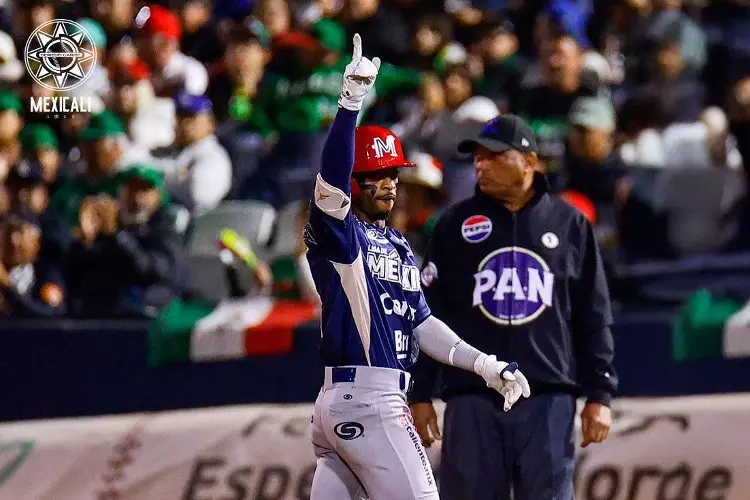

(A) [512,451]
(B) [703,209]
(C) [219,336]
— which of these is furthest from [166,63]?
(A) [512,451]

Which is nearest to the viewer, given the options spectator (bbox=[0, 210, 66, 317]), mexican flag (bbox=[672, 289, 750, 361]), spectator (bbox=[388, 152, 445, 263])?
mexican flag (bbox=[672, 289, 750, 361])

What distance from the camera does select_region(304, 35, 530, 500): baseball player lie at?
4836 millimetres

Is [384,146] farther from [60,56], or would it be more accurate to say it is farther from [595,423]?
[60,56]

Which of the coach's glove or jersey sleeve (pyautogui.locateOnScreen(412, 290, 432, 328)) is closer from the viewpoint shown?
the coach's glove

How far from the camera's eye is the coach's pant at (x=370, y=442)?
15.9 feet

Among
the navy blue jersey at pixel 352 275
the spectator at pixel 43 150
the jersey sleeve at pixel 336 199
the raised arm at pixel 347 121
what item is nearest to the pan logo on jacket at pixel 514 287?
the navy blue jersey at pixel 352 275

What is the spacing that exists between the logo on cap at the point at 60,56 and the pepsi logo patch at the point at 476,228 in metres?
4.35

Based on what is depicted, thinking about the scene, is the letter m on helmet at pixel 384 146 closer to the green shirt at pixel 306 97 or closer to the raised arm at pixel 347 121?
the raised arm at pixel 347 121

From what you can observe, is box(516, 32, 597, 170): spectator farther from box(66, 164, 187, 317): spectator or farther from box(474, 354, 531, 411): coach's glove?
box(474, 354, 531, 411): coach's glove

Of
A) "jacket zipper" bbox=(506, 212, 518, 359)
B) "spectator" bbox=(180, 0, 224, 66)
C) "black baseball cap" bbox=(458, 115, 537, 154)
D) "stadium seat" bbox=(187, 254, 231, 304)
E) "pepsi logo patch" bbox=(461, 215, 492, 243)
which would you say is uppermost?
"spectator" bbox=(180, 0, 224, 66)

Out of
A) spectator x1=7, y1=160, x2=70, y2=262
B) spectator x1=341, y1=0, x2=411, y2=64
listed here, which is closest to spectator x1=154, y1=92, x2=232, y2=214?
spectator x1=7, y1=160, x2=70, y2=262

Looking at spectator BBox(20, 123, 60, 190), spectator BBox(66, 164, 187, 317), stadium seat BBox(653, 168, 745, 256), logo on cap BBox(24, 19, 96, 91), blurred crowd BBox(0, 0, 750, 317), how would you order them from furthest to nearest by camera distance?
spectator BBox(20, 123, 60, 190), logo on cap BBox(24, 19, 96, 91), stadium seat BBox(653, 168, 745, 256), blurred crowd BBox(0, 0, 750, 317), spectator BBox(66, 164, 187, 317)

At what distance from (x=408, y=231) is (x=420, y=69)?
8.66ft

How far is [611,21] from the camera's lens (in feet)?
37.3
